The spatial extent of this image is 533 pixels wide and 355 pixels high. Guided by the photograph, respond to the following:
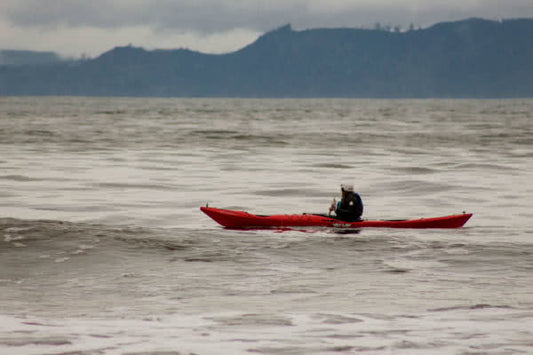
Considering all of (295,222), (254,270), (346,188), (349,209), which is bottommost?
(254,270)

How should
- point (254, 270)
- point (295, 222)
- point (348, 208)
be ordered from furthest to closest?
point (295, 222) < point (348, 208) < point (254, 270)

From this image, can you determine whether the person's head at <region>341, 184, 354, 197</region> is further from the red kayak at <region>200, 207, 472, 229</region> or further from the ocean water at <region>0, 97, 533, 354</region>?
the ocean water at <region>0, 97, 533, 354</region>

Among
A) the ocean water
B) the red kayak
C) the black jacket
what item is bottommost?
the ocean water

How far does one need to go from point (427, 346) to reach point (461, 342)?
1.44 feet

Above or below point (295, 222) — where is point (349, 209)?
above

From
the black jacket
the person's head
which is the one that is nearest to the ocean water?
the black jacket

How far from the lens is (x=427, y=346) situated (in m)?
8.27

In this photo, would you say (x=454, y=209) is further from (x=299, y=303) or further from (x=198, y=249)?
(x=299, y=303)

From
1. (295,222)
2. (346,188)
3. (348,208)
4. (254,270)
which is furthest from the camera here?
(295,222)

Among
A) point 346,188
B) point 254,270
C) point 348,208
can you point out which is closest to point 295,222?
point 348,208

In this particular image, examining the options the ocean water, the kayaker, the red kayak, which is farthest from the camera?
the red kayak

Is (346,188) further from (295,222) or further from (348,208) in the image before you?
(295,222)

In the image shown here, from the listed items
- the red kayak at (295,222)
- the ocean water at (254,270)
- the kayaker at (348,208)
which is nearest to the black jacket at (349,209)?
the kayaker at (348,208)

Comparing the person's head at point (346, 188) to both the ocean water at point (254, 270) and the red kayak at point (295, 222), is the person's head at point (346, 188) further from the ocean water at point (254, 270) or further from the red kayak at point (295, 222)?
the ocean water at point (254, 270)
